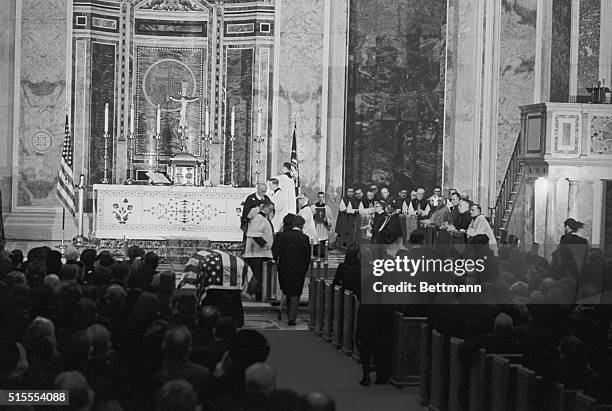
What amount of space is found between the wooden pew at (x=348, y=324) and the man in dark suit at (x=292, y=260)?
2146 mm

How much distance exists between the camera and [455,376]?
10711 millimetres

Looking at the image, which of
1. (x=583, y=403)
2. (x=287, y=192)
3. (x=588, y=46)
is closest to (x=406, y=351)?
(x=583, y=403)

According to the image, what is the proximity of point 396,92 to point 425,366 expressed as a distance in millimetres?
18479

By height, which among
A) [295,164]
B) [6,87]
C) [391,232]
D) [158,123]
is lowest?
[391,232]

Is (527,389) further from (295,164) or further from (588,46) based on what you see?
(588,46)

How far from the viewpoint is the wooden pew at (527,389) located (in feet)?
28.6

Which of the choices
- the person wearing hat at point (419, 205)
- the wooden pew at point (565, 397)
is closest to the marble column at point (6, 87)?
the person wearing hat at point (419, 205)

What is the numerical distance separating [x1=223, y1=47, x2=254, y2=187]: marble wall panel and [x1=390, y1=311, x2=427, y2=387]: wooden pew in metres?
15.7

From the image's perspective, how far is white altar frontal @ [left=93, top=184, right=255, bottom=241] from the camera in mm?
22938

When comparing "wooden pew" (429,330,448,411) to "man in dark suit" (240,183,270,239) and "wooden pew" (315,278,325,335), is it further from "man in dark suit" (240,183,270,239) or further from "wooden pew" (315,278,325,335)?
"man in dark suit" (240,183,270,239)

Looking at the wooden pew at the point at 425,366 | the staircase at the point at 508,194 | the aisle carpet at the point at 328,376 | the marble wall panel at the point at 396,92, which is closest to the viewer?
the wooden pew at the point at 425,366

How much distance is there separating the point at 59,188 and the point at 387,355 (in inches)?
467

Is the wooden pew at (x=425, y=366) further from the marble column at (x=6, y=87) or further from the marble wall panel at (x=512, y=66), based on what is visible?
the marble column at (x=6, y=87)

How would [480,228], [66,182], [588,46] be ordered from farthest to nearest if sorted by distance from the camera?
[588,46] → [66,182] → [480,228]
